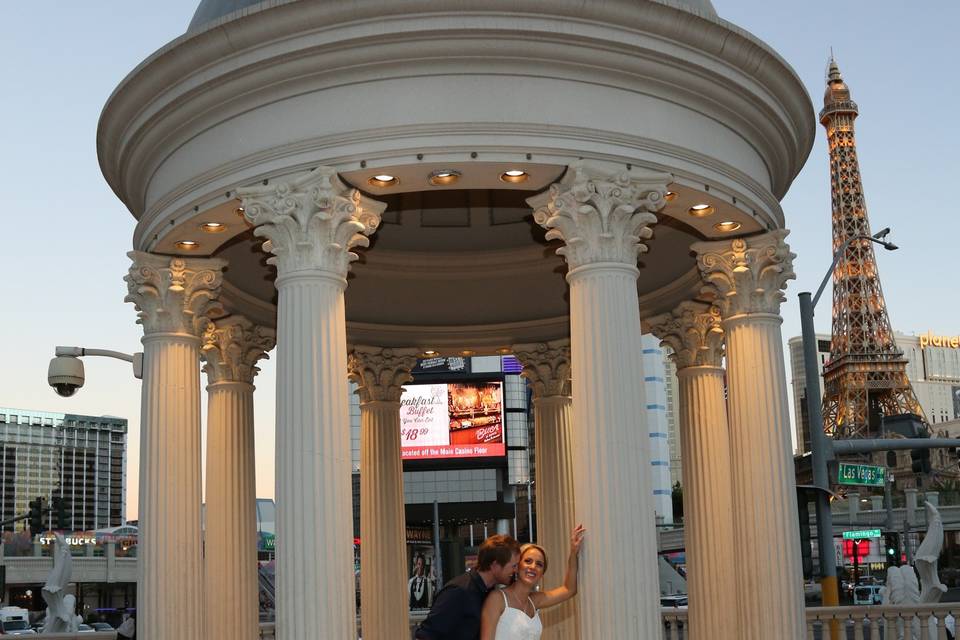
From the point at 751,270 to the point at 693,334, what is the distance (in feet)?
15.2

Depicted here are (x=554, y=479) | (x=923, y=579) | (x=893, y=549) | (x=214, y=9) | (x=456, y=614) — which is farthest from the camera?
(x=893, y=549)

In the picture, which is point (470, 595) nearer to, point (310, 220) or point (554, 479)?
point (310, 220)

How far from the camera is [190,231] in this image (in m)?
19.9

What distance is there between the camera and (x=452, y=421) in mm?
88062

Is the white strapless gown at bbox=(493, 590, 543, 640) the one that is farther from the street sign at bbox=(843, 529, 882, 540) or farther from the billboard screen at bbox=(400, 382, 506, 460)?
the street sign at bbox=(843, 529, 882, 540)

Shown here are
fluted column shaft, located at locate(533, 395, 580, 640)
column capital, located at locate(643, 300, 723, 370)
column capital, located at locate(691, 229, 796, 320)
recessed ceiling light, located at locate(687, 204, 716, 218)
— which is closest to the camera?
recessed ceiling light, located at locate(687, 204, 716, 218)

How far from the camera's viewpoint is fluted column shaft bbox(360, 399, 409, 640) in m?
28.8

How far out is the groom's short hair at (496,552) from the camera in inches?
532

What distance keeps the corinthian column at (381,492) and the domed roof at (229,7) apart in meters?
11.1

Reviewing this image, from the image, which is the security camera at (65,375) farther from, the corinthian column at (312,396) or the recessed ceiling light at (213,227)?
the corinthian column at (312,396)

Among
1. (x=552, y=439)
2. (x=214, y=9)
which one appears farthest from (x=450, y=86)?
(x=552, y=439)

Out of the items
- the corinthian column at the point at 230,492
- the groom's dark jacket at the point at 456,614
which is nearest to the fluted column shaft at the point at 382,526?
the corinthian column at the point at 230,492

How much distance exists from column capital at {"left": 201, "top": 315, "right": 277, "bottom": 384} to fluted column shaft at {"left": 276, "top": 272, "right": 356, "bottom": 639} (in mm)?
8021

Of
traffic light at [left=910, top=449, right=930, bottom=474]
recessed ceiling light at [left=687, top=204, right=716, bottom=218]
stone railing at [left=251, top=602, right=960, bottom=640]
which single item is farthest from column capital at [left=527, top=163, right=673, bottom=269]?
traffic light at [left=910, top=449, right=930, bottom=474]
